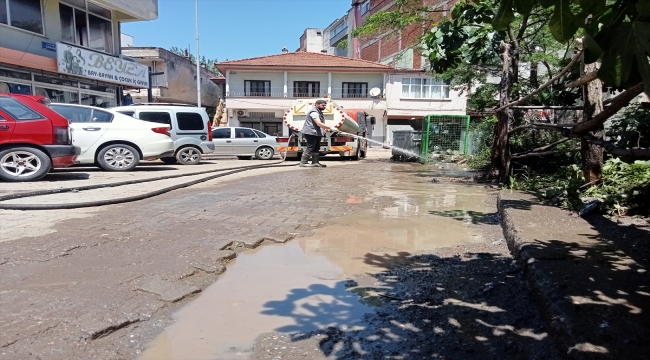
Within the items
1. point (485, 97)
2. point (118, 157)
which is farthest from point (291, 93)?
point (118, 157)

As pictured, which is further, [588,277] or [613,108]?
[588,277]

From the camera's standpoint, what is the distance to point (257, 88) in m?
32.6

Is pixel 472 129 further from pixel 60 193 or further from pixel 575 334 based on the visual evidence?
pixel 575 334

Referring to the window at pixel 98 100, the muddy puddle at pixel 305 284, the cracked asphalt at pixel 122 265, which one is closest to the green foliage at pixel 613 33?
the muddy puddle at pixel 305 284

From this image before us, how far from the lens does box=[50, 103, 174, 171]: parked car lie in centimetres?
1009

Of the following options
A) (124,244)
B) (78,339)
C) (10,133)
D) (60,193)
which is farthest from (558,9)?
(10,133)

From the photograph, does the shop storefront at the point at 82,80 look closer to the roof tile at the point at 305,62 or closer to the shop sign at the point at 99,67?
the shop sign at the point at 99,67

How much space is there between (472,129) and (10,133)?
47.0 feet

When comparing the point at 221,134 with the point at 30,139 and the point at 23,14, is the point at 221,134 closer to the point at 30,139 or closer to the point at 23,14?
the point at 23,14

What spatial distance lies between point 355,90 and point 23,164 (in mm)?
26865

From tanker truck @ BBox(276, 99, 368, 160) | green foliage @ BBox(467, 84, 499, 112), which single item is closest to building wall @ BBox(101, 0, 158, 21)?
tanker truck @ BBox(276, 99, 368, 160)

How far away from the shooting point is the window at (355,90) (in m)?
33.0

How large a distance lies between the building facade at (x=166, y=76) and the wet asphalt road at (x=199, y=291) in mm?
24756

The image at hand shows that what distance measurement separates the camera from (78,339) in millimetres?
2416
